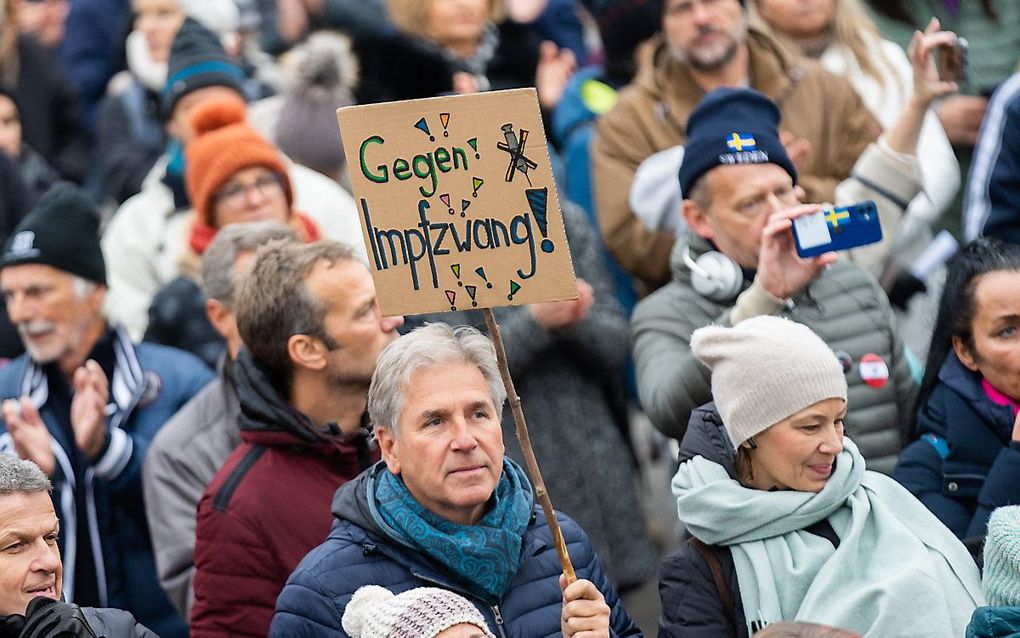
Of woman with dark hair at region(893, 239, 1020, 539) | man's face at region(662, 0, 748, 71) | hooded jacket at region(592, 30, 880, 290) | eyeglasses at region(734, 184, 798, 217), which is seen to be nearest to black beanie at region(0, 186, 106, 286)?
hooded jacket at region(592, 30, 880, 290)

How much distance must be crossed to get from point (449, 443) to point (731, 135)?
1700 millimetres

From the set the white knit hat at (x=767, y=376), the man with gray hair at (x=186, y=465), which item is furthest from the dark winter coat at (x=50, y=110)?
the white knit hat at (x=767, y=376)

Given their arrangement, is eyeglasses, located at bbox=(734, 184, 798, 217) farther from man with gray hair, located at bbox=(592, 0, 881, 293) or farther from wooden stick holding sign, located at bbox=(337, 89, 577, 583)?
wooden stick holding sign, located at bbox=(337, 89, 577, 583)

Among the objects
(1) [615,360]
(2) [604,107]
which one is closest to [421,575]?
(1) [615,360]

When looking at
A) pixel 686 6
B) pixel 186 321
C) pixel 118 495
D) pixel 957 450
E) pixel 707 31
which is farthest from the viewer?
pixel 186 321

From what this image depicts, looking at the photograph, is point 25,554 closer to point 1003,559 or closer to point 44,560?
point 44,560

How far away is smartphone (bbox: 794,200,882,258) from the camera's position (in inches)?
215

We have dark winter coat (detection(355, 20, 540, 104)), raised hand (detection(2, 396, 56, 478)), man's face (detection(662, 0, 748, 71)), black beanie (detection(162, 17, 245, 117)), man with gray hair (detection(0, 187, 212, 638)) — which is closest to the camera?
raised hand (detection(2, 396, 56, 478))

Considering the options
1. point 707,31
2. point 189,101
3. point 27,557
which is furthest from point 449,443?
point 189,101

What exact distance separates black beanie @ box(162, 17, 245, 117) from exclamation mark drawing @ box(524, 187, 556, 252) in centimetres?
411

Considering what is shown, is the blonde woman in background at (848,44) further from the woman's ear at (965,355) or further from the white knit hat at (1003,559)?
the white knit hat at (1003,559)

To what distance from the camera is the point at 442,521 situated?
4.73 meters

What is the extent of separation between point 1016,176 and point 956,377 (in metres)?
1.55

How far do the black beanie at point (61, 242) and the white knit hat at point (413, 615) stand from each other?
2.90 metres
